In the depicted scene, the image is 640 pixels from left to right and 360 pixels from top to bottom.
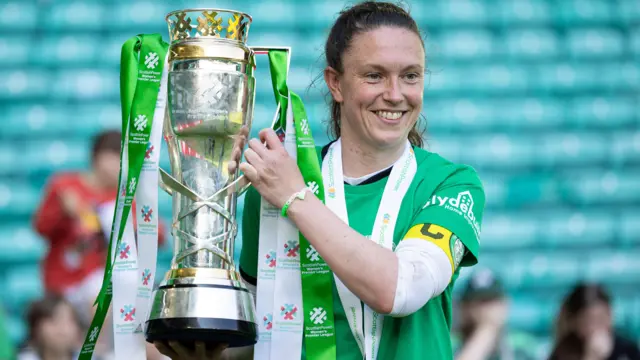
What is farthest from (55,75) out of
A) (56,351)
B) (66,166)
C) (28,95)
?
(56,351)

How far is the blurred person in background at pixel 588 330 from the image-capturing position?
4.28m

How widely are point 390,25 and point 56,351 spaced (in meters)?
2.65

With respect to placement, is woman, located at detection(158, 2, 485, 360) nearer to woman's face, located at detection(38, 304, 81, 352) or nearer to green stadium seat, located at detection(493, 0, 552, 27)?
woman's face, located at detection(38, 304, 81, 352)

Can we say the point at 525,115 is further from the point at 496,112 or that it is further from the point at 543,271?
the point at 543,271

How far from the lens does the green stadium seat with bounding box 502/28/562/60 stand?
815 cm

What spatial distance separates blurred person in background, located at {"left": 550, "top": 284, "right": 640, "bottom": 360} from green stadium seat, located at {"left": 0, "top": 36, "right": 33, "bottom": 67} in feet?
17.0

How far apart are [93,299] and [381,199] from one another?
268 centimetres

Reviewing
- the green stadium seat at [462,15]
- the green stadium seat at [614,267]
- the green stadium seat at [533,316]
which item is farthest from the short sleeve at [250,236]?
the green stadium seat at [462,15]

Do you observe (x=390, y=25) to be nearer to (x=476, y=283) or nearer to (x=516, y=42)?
(x=476, y=283)

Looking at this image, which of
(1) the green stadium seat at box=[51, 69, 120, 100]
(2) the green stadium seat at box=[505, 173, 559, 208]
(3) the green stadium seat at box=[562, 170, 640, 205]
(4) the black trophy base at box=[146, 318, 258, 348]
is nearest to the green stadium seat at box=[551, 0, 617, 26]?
(3) the green stadium seat at box=[562, 170, 640, 205]

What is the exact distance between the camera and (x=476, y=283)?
454 cm

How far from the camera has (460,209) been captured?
207cm

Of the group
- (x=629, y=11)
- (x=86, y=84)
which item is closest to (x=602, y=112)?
(x=629, y=11)

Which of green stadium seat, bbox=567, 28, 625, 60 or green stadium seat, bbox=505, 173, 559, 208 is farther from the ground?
green stadium seat, bbox=567, 28, 625, 60
